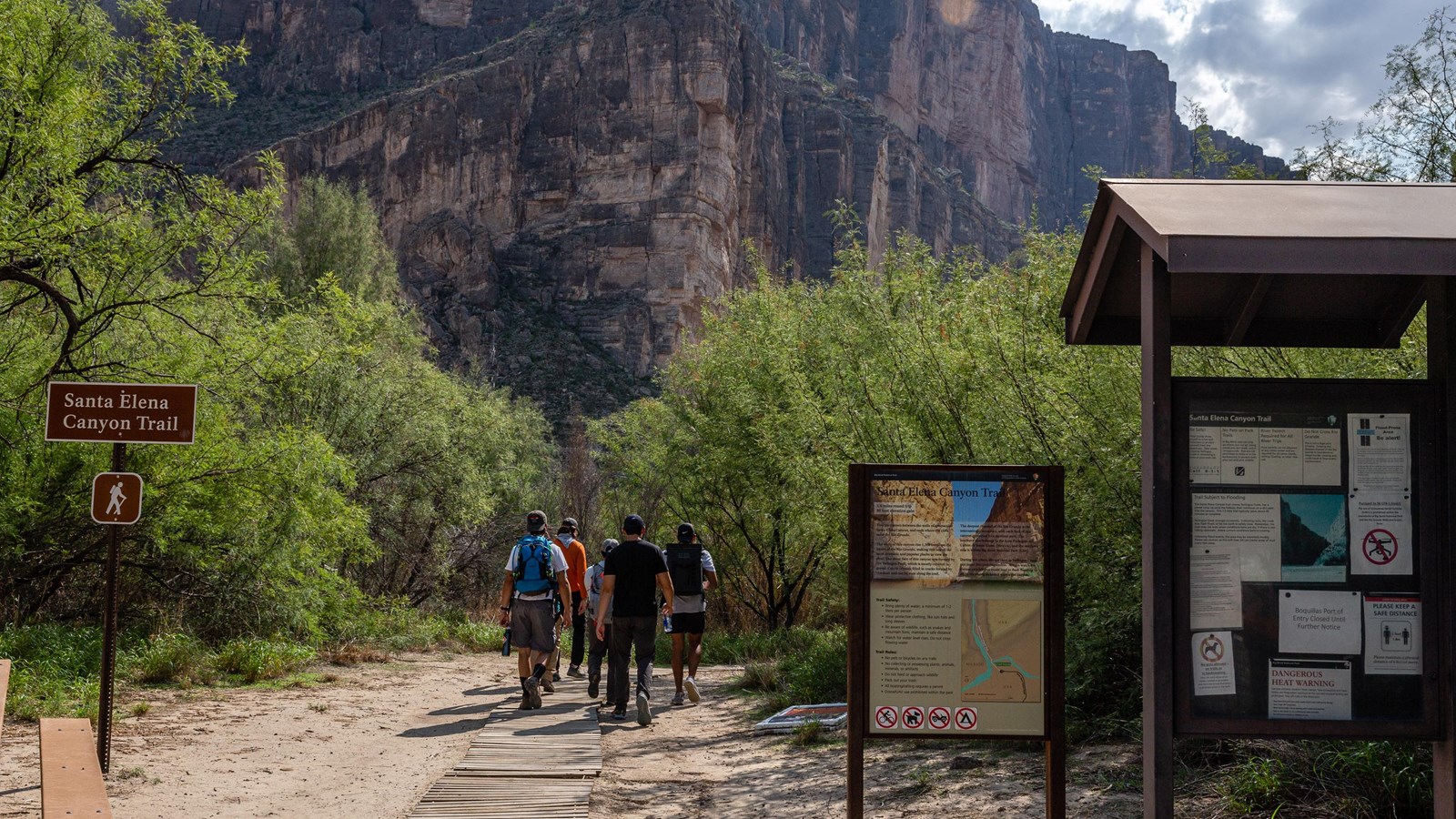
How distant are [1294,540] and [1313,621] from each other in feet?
1.01

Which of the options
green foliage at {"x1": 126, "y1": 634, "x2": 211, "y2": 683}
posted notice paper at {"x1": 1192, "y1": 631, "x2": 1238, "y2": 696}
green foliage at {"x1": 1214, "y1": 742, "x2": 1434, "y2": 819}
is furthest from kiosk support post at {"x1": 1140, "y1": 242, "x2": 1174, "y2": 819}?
green foliage at {"x1": 126, "y1": 634, "x2": 211, "y2": 683}

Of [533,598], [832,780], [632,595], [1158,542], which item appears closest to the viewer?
[1158,542]

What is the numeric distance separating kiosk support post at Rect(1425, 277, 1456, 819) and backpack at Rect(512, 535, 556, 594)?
7.64 m

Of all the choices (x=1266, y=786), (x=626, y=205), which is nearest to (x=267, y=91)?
(x=626, y=205)

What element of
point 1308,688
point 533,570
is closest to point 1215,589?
point 1308,688

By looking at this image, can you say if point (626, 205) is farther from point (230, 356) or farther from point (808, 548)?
point (230, 356)

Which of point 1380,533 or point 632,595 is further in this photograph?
point 632,595

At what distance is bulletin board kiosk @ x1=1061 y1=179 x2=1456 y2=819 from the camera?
4.34 metres

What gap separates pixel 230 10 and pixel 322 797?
Result: 10076 centimetres

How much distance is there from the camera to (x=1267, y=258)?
4.08 m

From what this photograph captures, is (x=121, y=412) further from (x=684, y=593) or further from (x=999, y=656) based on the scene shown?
(x=684, y=593)

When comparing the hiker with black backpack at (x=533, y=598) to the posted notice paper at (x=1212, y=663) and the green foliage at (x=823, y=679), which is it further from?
the posted notice paper at (x=1212, y=663)

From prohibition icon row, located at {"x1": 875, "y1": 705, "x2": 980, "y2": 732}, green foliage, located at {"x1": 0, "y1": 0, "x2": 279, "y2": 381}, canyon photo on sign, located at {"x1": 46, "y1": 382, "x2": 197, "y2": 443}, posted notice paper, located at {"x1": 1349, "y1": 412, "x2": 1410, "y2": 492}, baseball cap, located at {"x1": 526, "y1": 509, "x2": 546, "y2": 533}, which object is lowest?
prohibition icon row, located at {"x1": 875, "y1": 705, "x2": 980, "y2": 732}

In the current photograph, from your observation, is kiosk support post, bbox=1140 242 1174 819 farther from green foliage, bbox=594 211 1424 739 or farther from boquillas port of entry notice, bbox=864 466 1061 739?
green foliage, bbox=594 211 1424 739
